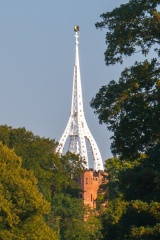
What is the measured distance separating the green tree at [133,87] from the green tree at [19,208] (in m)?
22.8

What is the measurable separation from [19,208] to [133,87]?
970 inches

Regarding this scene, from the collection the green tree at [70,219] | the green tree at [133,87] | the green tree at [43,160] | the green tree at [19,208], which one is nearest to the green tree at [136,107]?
the green tree at [133,87]

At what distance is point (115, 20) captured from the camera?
29.5 meters

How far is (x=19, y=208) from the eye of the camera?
52.7 meters

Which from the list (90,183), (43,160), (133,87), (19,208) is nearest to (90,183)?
(90,183)

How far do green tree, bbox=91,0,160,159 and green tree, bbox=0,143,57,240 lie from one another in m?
22.8

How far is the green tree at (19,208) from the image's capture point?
5181cm

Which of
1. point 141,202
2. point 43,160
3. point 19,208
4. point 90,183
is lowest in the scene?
point 141,202

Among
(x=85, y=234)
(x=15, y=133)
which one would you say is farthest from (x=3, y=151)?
(x=15, y=133)

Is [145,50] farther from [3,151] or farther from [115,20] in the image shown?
[3,151]

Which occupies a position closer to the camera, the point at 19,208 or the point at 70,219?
the point at 19,208

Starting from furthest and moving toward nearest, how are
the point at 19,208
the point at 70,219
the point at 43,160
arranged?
the point at 43,160
the point at 70,219
the point at 19,208

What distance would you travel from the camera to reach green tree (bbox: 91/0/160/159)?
28.6 m

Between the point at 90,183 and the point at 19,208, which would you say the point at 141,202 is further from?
the point at 90,183
